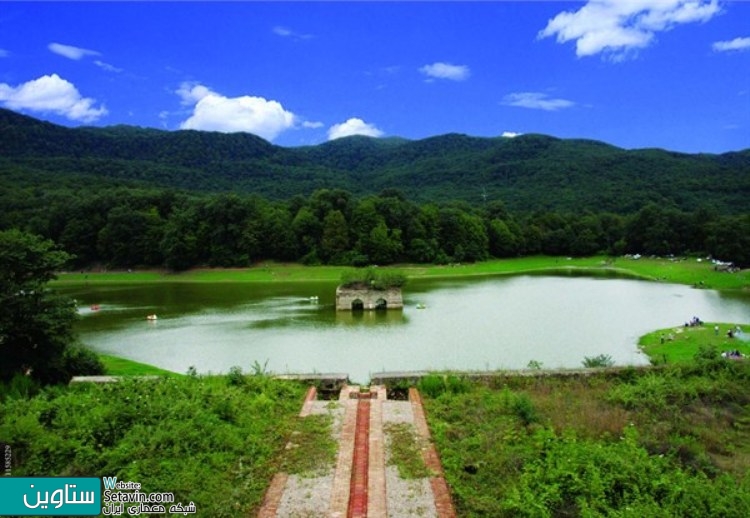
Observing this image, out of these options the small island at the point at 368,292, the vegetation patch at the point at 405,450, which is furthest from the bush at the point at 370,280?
the vegetation patch at the point at 405,450

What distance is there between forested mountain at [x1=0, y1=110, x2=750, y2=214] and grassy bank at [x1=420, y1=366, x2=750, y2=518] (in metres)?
116

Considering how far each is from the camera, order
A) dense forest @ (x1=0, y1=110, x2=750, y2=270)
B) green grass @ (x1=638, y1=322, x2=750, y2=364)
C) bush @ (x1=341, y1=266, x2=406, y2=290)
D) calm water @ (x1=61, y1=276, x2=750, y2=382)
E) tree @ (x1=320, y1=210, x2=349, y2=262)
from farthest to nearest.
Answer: dense forest @ (x1=0, y1=110, x2=750, y2=270) < tree @ (x1=320, y1=210, x2=349, y2=262) < bush @ (x1=341, y1=266, x2=406, y2=290) < calm water @ (x1=61, y1=276, x2=750, y2=382) < green grass @ (x1=638, y1=322, x2=750, y2=364)

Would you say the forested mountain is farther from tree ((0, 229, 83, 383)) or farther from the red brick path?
the red brick path

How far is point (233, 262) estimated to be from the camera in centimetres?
7875

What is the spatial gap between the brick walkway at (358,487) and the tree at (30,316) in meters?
12.7

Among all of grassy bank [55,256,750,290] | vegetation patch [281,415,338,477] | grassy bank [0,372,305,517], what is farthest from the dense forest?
vegetation patch [281,415,338,477]

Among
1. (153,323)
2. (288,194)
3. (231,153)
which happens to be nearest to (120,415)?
(153,323)

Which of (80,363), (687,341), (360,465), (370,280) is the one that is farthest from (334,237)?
(360,465)

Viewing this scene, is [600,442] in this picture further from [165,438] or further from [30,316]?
[30,316]

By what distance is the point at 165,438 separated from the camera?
8.45 m

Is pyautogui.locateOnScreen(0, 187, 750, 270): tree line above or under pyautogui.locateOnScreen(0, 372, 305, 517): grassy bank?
above

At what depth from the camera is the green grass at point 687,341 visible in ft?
84.5

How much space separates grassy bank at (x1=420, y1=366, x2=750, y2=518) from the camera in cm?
674

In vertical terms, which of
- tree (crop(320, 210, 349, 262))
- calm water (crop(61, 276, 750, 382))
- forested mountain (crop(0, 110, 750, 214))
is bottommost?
calm water (crop(61, 276, 750, 382))
